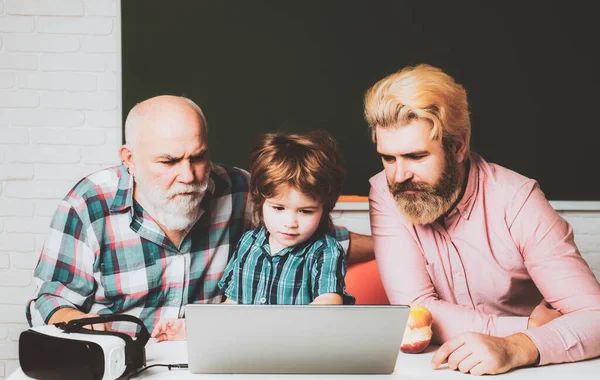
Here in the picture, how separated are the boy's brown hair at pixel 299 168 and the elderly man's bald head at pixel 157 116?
0.22 meters

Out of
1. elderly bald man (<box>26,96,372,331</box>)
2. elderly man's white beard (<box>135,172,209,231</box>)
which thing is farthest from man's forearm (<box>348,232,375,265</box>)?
elderly man's white beard (<box>135,172,209,231</box>)

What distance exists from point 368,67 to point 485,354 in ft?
6.09

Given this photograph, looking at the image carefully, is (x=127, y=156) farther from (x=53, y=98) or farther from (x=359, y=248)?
(x=53, y=98)

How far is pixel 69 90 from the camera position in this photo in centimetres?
287

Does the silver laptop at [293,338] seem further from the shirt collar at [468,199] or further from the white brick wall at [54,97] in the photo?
the white brick wall at [54,97]

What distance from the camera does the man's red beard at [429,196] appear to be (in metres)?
1.78

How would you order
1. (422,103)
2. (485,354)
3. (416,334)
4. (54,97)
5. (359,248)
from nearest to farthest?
1. (485,354)
2. (416,334)
3. (422,103)
4. (359,248)
5. (54,97)

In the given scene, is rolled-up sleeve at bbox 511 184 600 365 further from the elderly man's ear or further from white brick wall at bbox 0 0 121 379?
white brick wall at bbox 0 0 121 379

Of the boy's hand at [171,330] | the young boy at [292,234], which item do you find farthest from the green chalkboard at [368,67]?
the boy's hand at [171,330]

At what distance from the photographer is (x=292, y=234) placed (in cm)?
182

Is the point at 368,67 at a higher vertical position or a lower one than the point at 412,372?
higher

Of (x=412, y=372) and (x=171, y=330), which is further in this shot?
(x=171, y=330)

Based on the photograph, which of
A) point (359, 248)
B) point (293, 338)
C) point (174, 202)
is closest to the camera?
point (293, 338)

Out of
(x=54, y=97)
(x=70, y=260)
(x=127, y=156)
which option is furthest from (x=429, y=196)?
(x=54, y=97)
